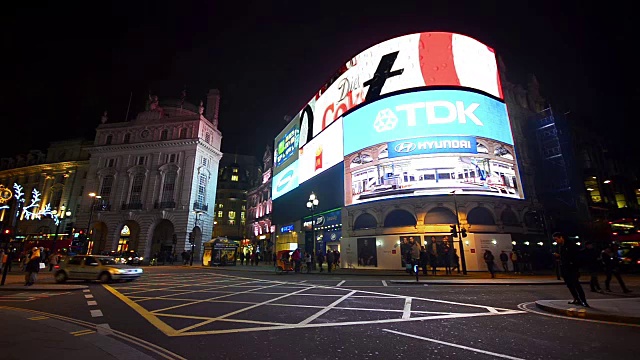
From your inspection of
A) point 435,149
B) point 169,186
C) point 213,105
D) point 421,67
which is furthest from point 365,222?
point 213,105

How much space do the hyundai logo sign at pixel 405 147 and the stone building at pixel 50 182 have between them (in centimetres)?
5759

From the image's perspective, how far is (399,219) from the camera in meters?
25.3

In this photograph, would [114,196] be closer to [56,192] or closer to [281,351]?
[56,192]

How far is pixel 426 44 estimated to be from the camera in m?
27.9

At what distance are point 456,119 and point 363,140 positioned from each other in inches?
337

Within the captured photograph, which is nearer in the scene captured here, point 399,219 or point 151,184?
point 399,219

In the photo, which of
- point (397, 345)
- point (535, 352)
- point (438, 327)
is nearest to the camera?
point (535, 352)

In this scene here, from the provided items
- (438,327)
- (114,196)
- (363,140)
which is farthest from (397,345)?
(114,196)

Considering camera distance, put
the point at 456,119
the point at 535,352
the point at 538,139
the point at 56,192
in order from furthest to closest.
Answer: the point at 56,192 < the point at 538,139 < the point at 456,119 < the point at 535,352

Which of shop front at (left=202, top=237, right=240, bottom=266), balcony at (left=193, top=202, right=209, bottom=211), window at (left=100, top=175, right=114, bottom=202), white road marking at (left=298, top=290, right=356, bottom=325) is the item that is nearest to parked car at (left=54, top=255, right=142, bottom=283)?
white road marking at (left=298, top=290, right=356, bottom=325)

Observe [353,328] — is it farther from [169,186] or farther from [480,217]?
[169,186]

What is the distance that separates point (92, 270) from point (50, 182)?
5855 centimetres

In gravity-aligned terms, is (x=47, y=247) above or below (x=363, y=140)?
below

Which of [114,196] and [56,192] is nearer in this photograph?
[114,196]
